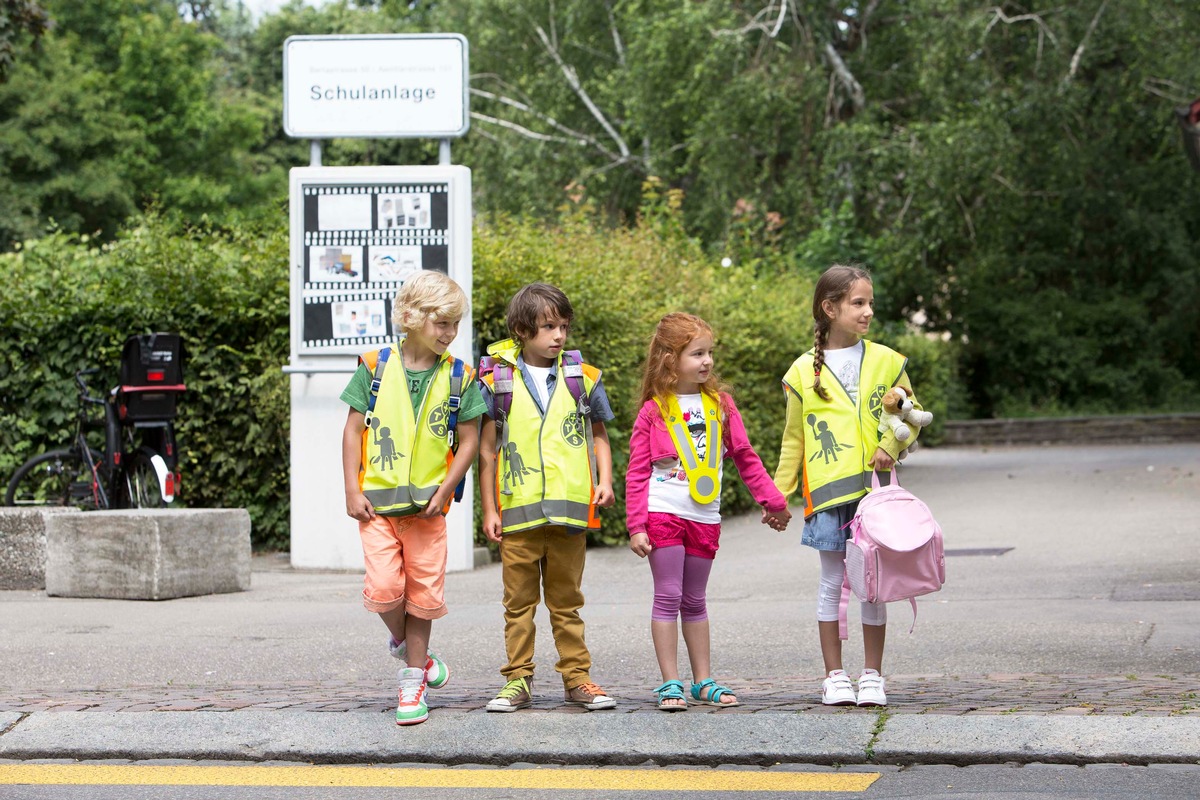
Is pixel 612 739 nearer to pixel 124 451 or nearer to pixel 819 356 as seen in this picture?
pixel 819 356

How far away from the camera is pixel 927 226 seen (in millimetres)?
27250

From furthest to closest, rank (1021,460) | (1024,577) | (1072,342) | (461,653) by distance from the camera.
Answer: (1072,342), (1021,460), (1024,577), (461,653)

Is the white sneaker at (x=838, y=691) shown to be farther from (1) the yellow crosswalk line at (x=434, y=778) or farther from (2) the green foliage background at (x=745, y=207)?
(2) the green foliage background at (x=745, y=207)

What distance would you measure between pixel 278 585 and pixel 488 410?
5.06 m

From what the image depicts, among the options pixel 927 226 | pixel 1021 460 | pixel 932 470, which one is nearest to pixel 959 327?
pixel 927 226

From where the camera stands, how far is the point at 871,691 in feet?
17.5

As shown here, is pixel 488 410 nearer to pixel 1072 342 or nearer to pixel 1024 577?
pixel 1024 577

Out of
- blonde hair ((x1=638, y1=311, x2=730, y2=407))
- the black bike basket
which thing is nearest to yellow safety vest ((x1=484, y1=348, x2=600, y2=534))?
blonde hair ((x1=638, y1=311, x2=730, y2=407))

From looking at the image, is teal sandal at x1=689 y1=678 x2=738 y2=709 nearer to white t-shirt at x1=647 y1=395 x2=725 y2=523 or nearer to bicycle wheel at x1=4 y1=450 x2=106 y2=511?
white t-shirt at x1=647 y1=395 x2=725 y2=523

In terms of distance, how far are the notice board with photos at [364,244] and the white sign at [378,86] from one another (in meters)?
0.43

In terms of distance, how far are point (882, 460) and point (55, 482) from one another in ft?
26.1

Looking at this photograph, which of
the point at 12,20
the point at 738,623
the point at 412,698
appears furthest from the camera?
the point at 12,20

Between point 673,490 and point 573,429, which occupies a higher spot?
point 573,429


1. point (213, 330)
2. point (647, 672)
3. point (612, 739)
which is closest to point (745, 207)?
point (213, 330)
